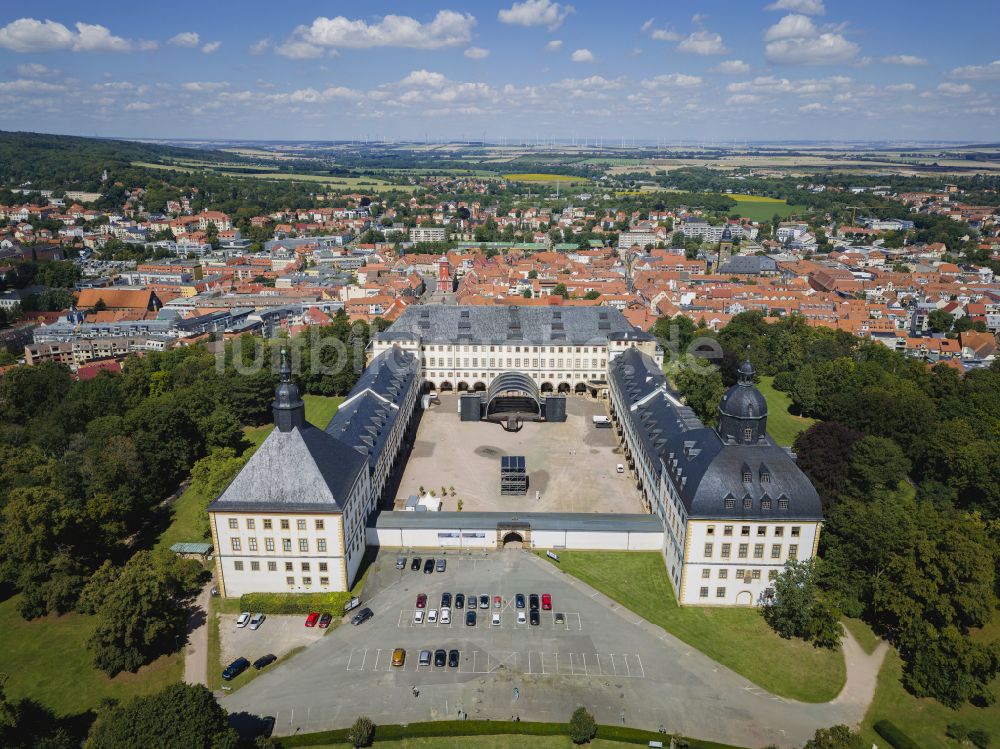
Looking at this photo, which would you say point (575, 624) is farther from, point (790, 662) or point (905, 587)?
point (905, 587)

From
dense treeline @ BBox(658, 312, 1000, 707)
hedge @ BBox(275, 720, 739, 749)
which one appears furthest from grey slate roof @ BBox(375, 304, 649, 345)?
hedge @ BBox(275, 720, 739, 749)

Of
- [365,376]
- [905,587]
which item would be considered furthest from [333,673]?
[365,376]

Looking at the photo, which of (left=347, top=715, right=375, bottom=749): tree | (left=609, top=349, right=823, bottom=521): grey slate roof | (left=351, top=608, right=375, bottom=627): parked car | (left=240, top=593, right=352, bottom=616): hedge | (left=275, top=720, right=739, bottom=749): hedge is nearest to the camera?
(left=347, top=715, right=375, bottom=749): tree

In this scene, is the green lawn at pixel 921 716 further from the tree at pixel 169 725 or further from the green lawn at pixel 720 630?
the tree at pixel 169 725

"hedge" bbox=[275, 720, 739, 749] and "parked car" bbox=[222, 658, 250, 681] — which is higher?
"parked car" bbox=[222, 658, 250, 681]

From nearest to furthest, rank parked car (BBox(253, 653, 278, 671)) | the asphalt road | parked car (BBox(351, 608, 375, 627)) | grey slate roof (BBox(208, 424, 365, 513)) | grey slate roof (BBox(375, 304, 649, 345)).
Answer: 1. the asphalt road
2. parked car (BBox(253, 653, 278, 671))
3. parked car (BBox(351, 608, 375, 627))
4. grey slate roof (BBox(208, 424, 365, 513))
5. grey slate roof (BBox(375, 304, 649, 345))

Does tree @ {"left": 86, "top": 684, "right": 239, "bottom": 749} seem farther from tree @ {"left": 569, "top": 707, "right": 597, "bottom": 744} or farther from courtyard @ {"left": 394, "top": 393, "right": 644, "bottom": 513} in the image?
courtyard @ {"left": 394, "top": 393, "right": 644, "bottom": 513}

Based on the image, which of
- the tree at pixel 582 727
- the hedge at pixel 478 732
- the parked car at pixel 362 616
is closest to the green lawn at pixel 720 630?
the hedge at pixel 478 732

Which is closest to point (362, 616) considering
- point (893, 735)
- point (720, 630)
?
point (720, 630)
